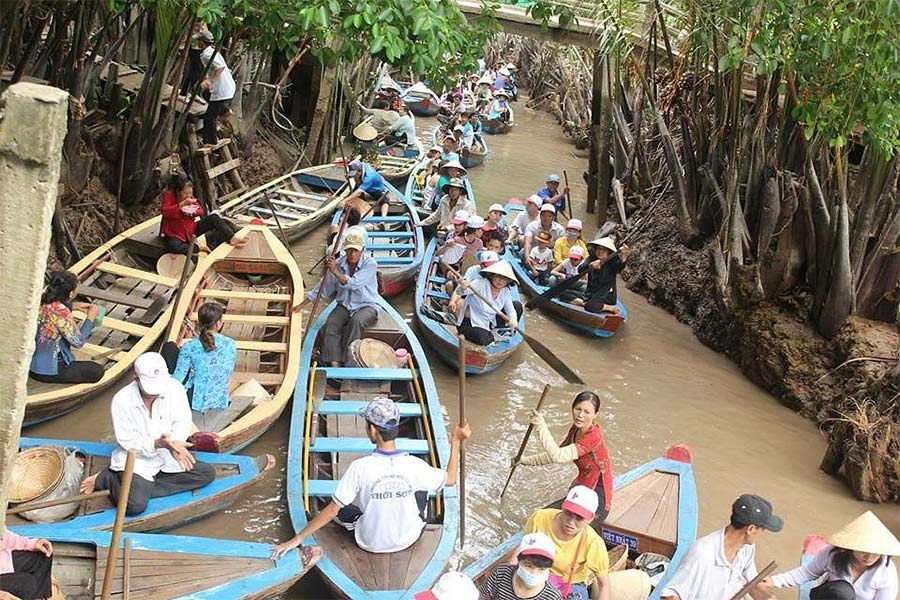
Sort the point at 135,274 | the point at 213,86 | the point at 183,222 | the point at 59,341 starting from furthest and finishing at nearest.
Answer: the point at 213,86 < the point at 183,222 < the point at 135,274 < the point at 59,341

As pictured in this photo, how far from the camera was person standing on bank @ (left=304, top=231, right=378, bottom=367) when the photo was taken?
7.45 m

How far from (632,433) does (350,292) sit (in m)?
2.94

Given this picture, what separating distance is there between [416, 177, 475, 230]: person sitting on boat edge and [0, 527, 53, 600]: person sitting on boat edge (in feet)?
23.8

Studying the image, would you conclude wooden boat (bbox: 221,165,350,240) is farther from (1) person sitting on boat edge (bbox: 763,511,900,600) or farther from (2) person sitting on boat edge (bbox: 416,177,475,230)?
(1) person sitting on boat edge (bbox: 763,511,900,600)

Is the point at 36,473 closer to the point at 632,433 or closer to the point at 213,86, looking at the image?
the point at 632,433

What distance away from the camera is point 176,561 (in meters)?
4.67

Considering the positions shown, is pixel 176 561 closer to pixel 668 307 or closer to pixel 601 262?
pixel 601 262

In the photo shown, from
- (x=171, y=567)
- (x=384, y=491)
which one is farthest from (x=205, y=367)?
(x=384, y=491)

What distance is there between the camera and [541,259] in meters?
10.6

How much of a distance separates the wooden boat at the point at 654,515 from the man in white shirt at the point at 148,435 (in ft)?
6.59

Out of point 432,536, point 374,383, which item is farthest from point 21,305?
point 374,383

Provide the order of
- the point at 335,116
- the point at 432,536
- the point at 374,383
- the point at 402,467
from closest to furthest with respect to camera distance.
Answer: the point at 402,467, the point at 432,536, the point at 374,383, the point at 335,116

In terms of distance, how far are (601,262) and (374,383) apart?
10.8ft

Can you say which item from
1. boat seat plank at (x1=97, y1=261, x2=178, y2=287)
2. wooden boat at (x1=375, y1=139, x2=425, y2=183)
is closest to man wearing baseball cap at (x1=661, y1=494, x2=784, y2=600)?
boat seat plank at (x1=97, y1=261, x2=178, y2=287)
